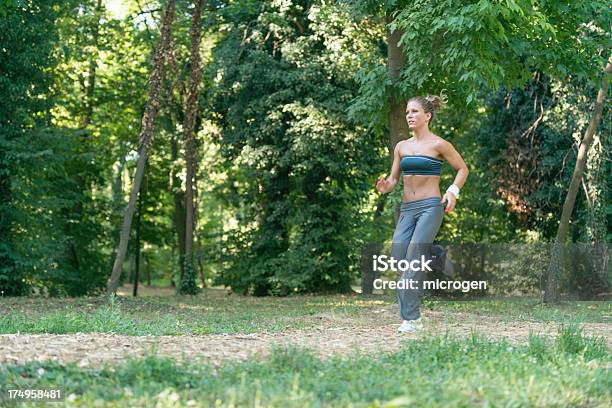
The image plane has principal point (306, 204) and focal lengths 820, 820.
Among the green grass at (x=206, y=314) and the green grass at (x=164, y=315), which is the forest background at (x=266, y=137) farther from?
the green grass at (x=164, y=315)

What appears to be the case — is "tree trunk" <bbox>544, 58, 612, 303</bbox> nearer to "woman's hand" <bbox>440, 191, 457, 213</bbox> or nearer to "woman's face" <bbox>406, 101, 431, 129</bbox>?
"woman's face" <bbox>406, 101, 431, 129</bbox>

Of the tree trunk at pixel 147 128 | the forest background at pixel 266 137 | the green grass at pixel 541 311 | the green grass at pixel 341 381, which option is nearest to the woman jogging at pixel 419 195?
the green grass at pixel 341 381

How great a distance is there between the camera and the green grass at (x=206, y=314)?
29.0 ft

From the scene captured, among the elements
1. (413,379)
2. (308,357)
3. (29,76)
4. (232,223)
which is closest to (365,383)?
(413,379)

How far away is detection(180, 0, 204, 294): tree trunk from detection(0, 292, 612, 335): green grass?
2.71m

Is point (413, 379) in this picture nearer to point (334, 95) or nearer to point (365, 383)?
point (365, 383)

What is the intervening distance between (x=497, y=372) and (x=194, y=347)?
8.19 feet

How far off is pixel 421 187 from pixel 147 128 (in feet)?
34.9

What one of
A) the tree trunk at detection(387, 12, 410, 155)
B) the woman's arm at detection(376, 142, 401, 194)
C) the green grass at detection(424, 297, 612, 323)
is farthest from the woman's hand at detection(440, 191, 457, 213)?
the tree trunk at detection(387, 12, 410, 155)

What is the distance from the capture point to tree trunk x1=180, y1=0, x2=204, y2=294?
20469 mm

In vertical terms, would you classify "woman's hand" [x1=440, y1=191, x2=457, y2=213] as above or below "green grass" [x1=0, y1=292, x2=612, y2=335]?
above

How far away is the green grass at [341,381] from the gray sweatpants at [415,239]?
7.01 feet

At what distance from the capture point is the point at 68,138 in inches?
845

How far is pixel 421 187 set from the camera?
8.67 metres
